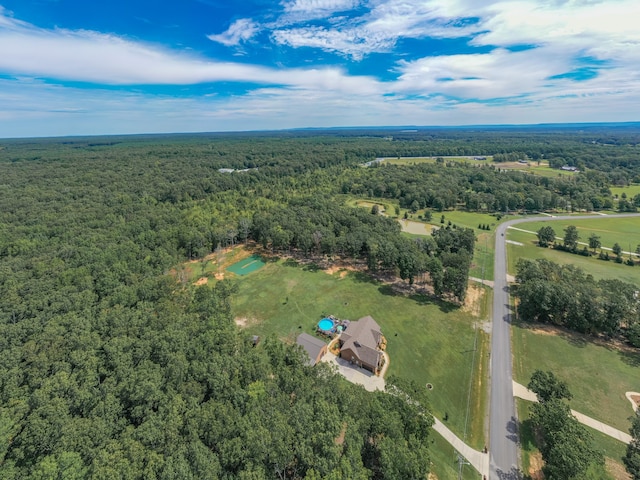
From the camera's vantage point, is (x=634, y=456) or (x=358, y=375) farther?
(x=358, y=375)

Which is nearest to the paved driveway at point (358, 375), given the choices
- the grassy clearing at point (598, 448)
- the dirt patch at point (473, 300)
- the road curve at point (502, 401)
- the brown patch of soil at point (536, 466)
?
the road curve at point (502, 401)

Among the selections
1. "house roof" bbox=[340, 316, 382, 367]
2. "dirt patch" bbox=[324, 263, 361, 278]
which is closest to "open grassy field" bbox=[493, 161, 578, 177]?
"dirt patch" bbox=[324, 263, 361, 278]

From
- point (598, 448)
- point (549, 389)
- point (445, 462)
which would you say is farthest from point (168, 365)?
point (598, 448)

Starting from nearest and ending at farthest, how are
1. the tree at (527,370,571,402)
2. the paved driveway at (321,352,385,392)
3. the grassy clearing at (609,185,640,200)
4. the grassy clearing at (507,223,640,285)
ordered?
the tree at (527,370,571,402) < the paved driveway at (321,352,385,392) < the grassy clearing at (507,223,640,285) < the grassy clearing at (609,185,640,200)

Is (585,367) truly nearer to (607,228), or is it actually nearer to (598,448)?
(598,448)

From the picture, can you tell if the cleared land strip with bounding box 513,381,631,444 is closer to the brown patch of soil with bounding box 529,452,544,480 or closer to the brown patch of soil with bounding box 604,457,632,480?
the brown patch of soil with bounding box 604,457,632,480

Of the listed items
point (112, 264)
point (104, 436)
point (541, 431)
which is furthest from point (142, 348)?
point (541, 431)

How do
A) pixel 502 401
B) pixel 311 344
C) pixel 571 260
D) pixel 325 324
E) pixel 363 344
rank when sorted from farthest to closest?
1. pixel 571 260
2. pixel 325 324
3. pixel 311 344
4. pixel 363 344
5. pixel 502 401
